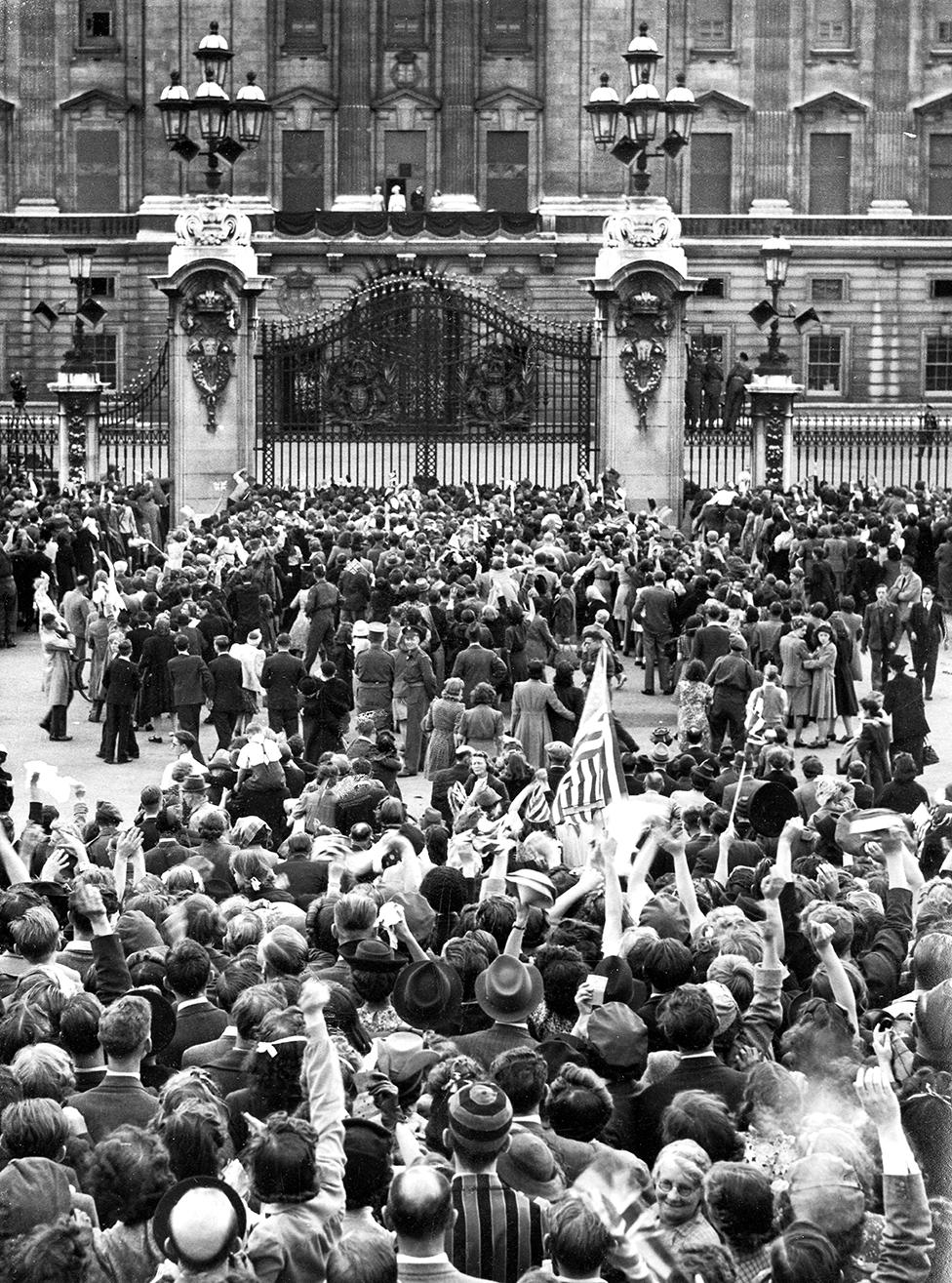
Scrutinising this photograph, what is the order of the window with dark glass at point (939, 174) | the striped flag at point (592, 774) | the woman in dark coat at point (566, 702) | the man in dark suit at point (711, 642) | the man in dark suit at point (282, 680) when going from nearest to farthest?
the striped flag at point (592, 774), the woman in dark coat at point (566, 702), the man in dark suit at point (282, 680), the man in dark suit at point (711, 642), the window with dark glass at point (939, 174)

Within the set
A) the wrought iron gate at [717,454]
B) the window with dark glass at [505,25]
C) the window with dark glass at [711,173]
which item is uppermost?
the window with dark glass at [505,25]

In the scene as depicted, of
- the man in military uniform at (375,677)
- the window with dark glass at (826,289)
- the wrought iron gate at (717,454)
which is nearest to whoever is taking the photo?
the man in military uniform at (375,677)

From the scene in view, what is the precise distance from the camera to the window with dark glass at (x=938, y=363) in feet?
183

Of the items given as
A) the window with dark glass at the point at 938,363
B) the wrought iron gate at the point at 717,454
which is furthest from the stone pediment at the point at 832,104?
the wrought iron gate at the point at 717,454

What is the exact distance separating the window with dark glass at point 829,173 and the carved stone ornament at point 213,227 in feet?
84.9

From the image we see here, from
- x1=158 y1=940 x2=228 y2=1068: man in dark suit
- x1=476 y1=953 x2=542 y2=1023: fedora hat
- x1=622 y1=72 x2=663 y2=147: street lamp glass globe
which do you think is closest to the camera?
x1=476 y1=953 x2=542 y2=1023: fedora hat

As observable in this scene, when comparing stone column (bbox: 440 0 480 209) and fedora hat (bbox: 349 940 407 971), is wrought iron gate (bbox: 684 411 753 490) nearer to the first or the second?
stone column (bbox: 440 0 480 209)

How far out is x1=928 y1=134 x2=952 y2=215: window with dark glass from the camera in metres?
56.1

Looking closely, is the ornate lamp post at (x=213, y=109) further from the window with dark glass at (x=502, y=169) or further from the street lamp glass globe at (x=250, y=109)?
the window with dark glass at (x=502, y=169)

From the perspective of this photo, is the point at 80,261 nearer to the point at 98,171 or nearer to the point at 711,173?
the point at 98,171

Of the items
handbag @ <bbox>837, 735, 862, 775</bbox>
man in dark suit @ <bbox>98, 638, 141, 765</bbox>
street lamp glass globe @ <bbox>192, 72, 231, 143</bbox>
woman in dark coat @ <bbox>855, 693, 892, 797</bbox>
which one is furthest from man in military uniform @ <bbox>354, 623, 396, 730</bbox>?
street lamp glass globe @ <bbox>192, 72, 231, 143</bbox>

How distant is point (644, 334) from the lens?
106ft

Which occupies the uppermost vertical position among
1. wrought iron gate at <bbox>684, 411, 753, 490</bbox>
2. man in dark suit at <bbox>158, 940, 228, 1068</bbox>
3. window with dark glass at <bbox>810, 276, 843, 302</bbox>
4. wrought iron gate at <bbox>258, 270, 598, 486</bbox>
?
window with dark glass at <bbox>810, 276, 843, 302</bbox>

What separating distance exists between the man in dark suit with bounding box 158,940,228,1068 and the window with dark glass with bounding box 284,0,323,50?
159ft
